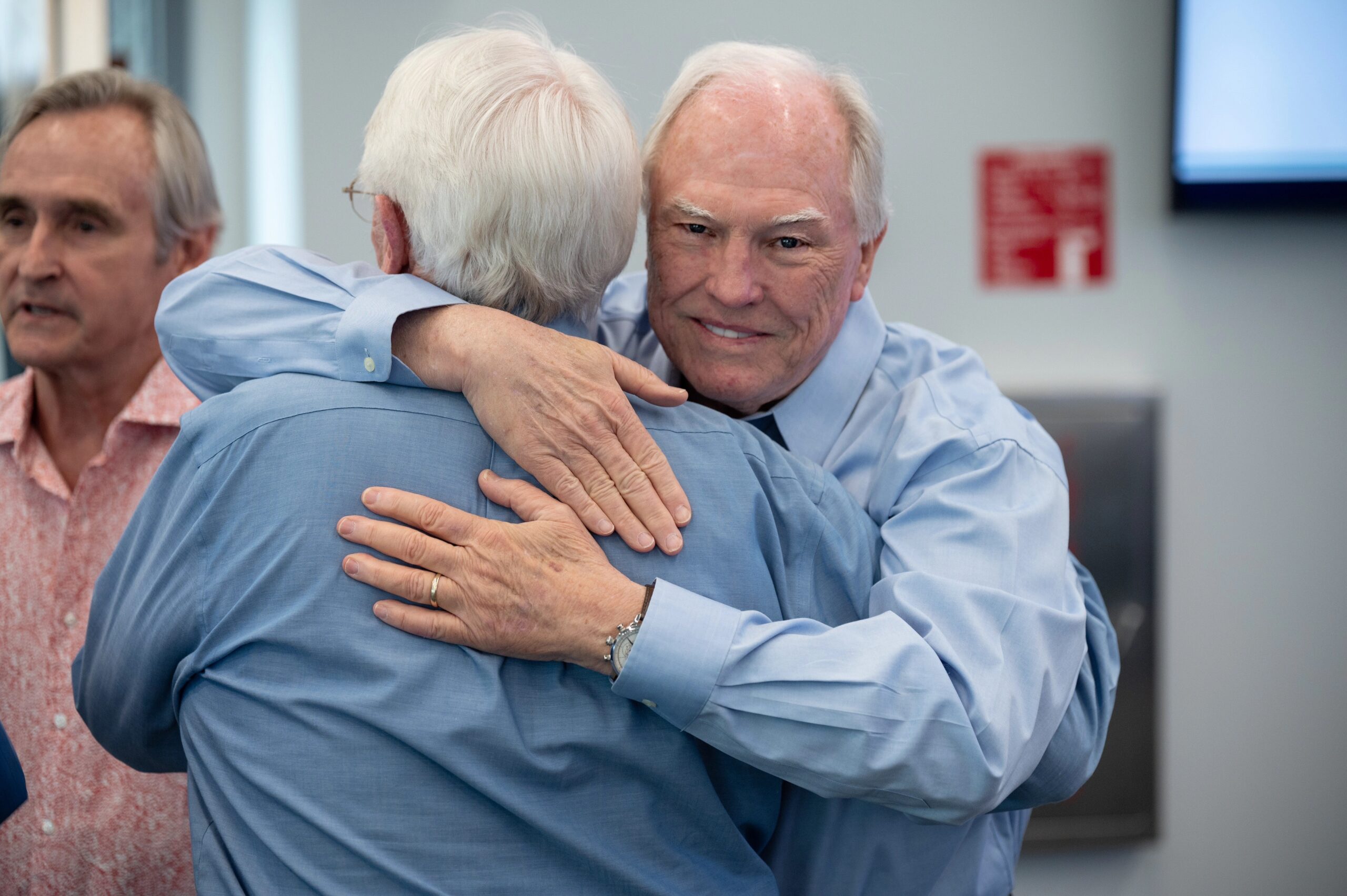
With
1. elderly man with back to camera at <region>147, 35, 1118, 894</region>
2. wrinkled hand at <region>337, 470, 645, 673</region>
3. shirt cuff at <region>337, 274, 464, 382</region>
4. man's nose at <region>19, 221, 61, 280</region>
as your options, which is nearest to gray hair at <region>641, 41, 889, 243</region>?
elderly man with back to camera at <region>147, 35, 1118, 894</region>

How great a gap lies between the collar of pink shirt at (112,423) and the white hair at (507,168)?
2.25 ft

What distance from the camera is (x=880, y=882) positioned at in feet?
4.03

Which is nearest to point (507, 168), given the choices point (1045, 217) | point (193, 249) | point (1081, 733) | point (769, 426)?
point (769, 426)

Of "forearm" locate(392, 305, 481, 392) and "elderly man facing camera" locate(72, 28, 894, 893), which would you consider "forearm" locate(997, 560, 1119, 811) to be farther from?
"forearm" locate(392, 305, 481, 392)

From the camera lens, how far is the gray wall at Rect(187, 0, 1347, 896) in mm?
2287

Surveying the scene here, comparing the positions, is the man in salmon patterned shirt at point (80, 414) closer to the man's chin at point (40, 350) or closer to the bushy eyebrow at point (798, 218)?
the man's chin at point (40, 350)

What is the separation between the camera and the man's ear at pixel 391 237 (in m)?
1.04

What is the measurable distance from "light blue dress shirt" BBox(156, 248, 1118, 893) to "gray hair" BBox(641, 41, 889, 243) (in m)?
0.18

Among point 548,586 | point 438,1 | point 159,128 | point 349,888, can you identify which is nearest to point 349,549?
point 548,586

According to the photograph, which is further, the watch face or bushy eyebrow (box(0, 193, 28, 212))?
bushy eyebrow (box(0, 193, 28, 212))

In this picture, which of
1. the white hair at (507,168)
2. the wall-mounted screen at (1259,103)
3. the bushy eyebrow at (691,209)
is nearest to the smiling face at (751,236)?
the bushy eyebrow at (691,209)

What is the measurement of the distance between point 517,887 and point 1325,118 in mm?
2323

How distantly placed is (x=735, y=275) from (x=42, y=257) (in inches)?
40.6

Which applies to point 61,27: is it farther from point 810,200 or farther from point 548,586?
point 548,586
